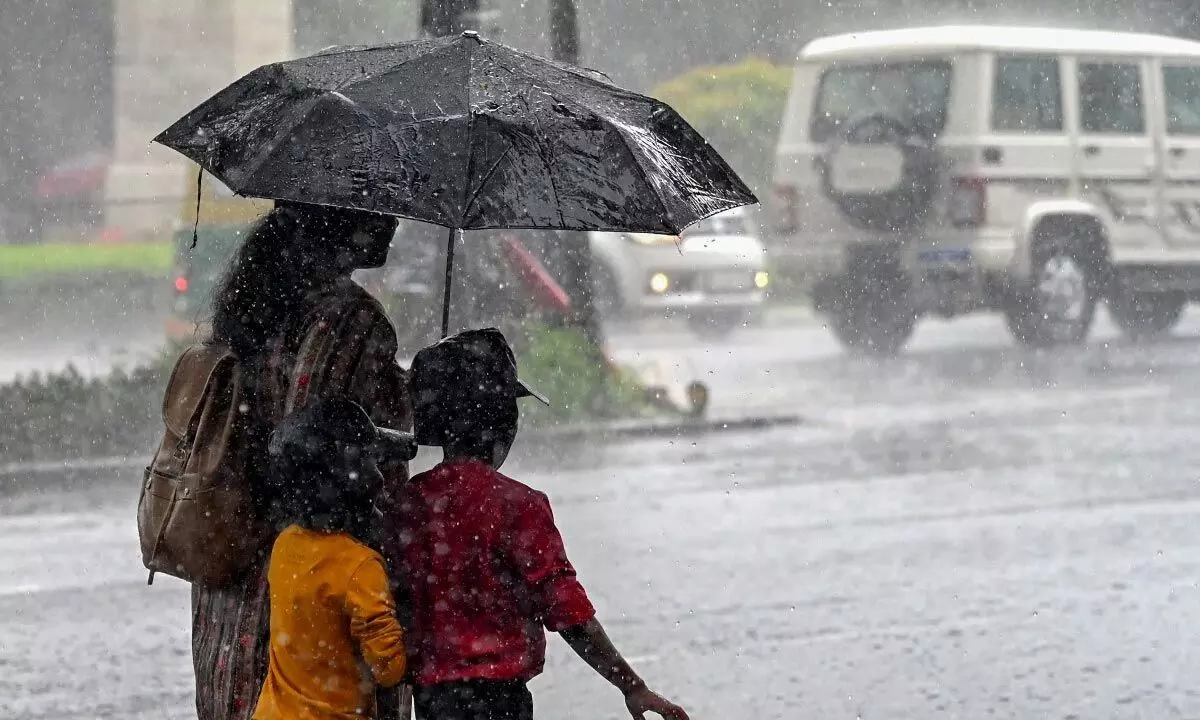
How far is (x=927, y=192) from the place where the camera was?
13.4 metres

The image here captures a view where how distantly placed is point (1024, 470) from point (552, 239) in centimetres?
529

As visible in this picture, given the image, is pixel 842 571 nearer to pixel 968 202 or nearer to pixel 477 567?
pixel 477 567

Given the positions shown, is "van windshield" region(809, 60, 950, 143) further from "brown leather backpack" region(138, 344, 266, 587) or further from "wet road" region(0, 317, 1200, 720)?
"brown leather backpack" region(138, 344, 266, 587)

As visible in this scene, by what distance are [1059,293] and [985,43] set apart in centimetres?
232

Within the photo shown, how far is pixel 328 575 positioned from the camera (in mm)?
2529

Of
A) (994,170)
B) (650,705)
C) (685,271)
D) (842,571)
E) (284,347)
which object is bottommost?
(842,571)

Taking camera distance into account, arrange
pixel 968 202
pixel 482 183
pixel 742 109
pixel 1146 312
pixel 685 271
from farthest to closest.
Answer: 1. pixel 742 109
2. pixel 685 271
3. pixel 1146 312
4. pixel 968 202
5. pixel 482 183

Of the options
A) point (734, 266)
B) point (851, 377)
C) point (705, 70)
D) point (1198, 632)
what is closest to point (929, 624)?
point (1198, 632)

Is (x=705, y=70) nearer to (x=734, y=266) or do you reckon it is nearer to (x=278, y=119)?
(x=734, y=266)

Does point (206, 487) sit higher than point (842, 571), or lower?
higher

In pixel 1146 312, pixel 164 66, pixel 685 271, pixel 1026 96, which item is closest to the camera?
pixel 1026 96

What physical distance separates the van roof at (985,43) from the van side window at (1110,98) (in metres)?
0.15

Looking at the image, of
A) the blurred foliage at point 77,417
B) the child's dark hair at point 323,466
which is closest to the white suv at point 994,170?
the blurred foliage at point 77,417

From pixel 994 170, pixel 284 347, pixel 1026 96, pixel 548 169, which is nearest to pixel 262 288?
pixel 284 347
